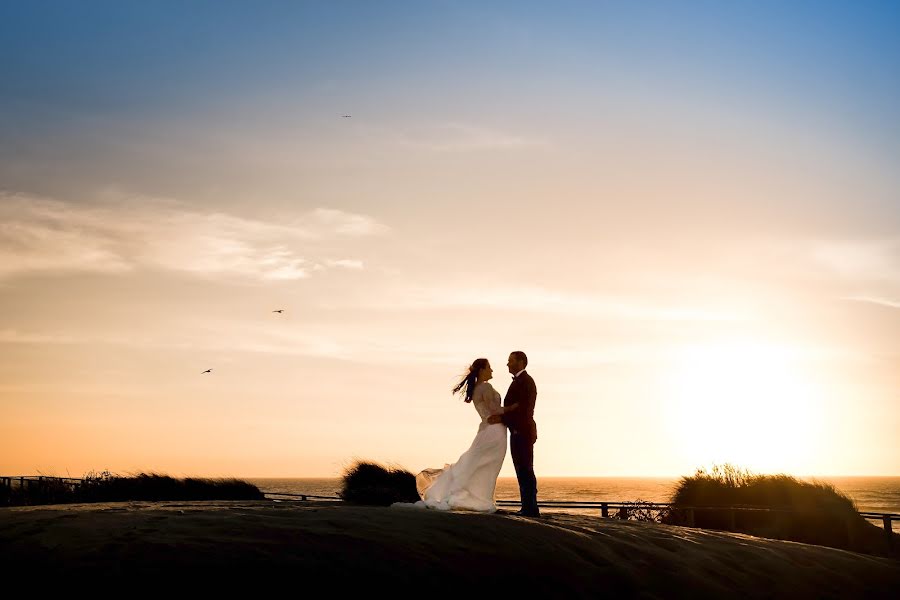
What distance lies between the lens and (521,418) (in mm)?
14273

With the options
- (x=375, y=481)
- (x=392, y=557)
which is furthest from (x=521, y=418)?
(x=375, y=481)

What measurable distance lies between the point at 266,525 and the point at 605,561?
3626 mm

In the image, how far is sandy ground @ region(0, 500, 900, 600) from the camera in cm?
736

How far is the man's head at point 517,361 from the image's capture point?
14336mm

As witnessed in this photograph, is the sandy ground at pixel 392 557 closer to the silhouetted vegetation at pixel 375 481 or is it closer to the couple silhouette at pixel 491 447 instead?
the couple silhouette at pixel 491 447

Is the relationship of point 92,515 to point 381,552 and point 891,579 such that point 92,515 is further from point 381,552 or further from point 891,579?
point 891,579

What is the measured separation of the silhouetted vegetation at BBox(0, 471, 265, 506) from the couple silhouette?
8.69 m

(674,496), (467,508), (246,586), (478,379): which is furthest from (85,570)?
(674,496)

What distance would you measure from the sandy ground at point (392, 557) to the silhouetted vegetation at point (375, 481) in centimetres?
904

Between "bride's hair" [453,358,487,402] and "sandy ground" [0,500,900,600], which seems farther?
"bride's hair" [453,358,487,402]

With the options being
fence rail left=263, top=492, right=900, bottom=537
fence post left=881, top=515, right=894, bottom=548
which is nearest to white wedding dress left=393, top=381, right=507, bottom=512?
fence rail left=263, top=492, right=900, bottom=537

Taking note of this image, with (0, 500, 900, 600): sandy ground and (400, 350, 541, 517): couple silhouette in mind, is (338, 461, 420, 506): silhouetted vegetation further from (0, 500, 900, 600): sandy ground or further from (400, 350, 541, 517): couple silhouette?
(0, 500, 900, 600): sandy ground

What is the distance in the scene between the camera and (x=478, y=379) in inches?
579

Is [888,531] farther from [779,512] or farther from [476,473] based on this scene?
[476,473]
